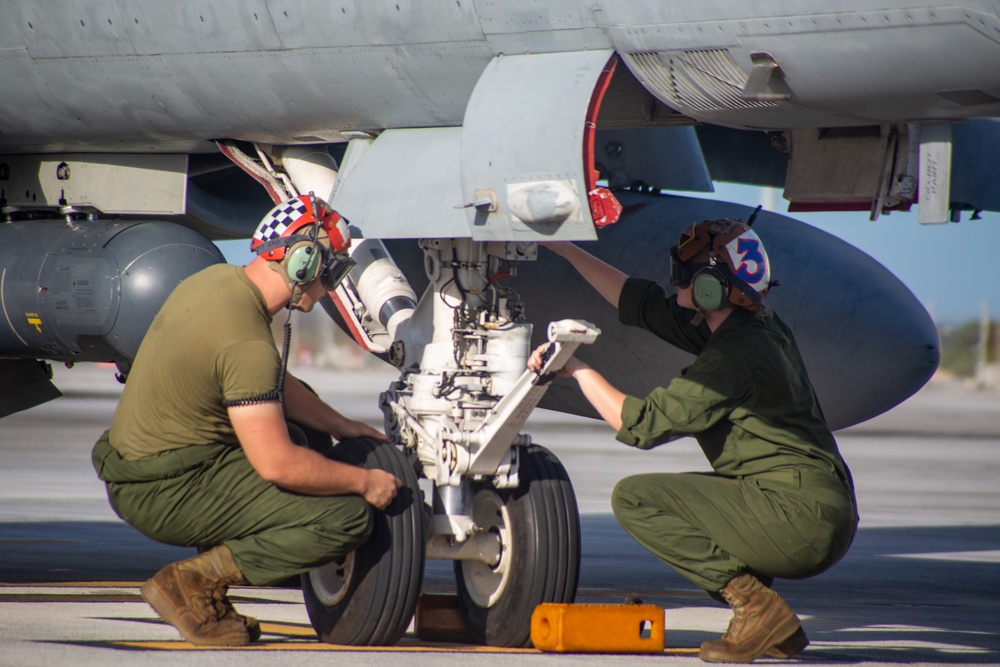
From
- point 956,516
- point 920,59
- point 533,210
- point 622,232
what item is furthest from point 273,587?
point 956,516

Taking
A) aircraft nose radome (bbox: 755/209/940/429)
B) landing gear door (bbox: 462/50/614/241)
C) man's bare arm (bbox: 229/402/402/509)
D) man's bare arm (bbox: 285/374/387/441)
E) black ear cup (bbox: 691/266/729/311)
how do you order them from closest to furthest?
man's bare arm (bbox: 229/402/402/509)
landing gear door (bbox: 462/50/614/241)
black ear cup (bbox: 691/266/729/311)
man's bare arm (bbox: 285/374/387/441)
aircraft nose radome (bbox: 755/209/940/429)

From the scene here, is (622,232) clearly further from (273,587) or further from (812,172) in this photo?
(273,587)

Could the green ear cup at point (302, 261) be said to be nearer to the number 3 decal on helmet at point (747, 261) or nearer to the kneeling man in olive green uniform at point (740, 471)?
the kneeling man in olive green uniform at point (740, 471)

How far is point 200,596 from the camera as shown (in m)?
5.27

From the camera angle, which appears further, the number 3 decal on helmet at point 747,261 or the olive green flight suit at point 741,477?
the number 3 decal on helmet at point 747,261

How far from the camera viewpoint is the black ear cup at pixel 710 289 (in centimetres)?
555

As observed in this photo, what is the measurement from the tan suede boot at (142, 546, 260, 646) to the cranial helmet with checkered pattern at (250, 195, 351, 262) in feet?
3.73

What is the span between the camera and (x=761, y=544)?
5324 millimetres

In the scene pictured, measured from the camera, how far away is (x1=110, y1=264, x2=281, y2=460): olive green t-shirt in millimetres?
5156

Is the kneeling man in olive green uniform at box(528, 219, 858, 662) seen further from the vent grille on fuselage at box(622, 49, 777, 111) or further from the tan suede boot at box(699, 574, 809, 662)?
the vent grille on fuselage at box(622, 49, 777, 111)

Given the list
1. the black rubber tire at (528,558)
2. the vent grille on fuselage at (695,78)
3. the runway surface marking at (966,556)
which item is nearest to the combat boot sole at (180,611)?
the black rubber tire at (528,558)

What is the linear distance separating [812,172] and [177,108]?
2944 millimetres

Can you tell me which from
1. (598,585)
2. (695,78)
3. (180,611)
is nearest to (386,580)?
(180,611)

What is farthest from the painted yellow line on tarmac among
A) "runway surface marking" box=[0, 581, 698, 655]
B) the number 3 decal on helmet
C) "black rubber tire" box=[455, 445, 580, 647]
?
the number 3 decal on helmet
